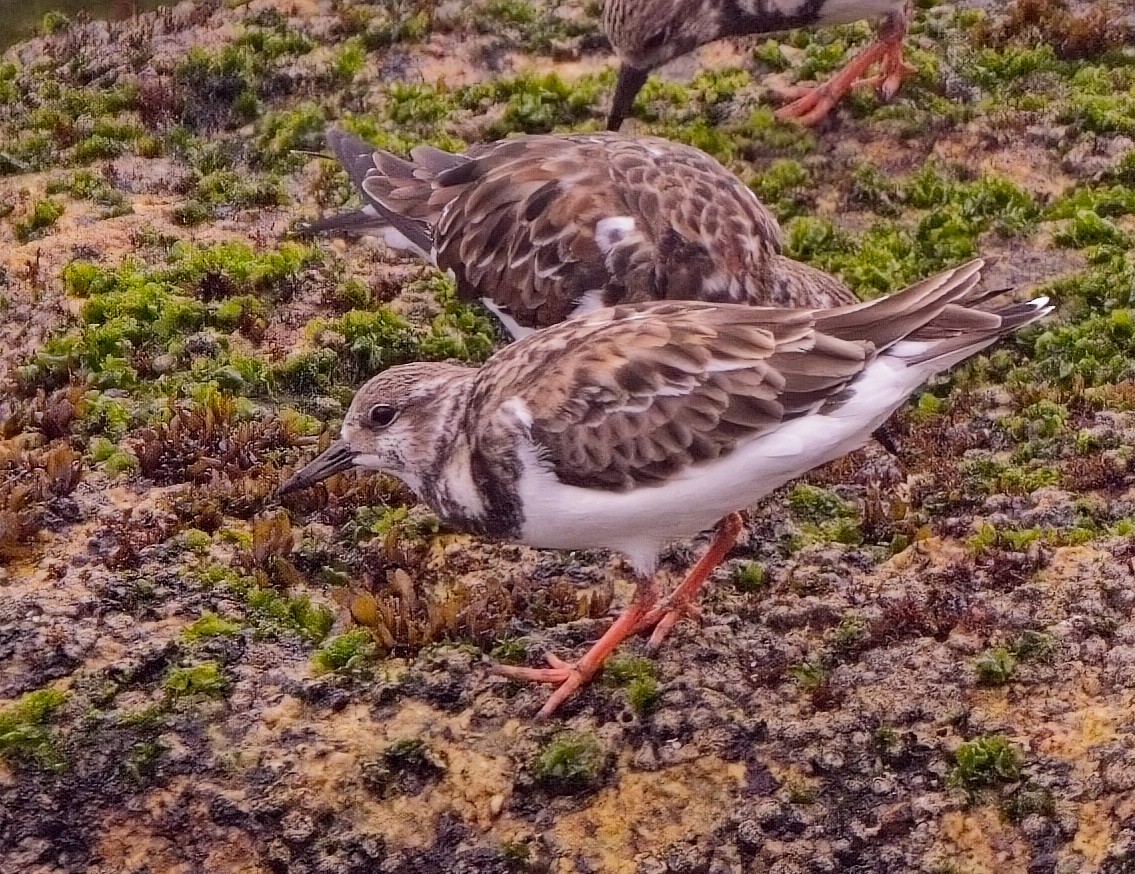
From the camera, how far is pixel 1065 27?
396 inches

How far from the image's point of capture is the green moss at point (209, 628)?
17.8 feet

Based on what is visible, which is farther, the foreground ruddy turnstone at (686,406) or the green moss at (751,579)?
the green moss at (751,579)

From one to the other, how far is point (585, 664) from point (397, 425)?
138 cm

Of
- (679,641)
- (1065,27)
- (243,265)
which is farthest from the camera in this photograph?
(1065,27)

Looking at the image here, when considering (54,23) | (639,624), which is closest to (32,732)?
(639,624)

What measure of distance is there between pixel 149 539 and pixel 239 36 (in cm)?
661

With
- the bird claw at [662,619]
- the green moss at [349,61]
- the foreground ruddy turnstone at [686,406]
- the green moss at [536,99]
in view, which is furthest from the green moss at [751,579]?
the green moss at [349,61]

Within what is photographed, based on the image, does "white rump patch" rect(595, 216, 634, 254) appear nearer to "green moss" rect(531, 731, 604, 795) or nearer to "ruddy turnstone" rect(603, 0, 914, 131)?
"green moss" rect(531, 731, 604, 795)


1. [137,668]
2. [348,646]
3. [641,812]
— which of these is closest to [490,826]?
[641,812]

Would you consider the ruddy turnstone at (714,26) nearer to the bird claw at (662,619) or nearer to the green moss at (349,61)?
the green moss at (349,61)

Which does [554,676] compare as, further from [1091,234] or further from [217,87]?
[217,87]

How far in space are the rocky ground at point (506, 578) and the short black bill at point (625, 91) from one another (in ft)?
2.39

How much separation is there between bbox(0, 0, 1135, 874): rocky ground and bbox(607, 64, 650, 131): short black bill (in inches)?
28.7

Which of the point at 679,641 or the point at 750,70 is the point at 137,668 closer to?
the point at 679,641
